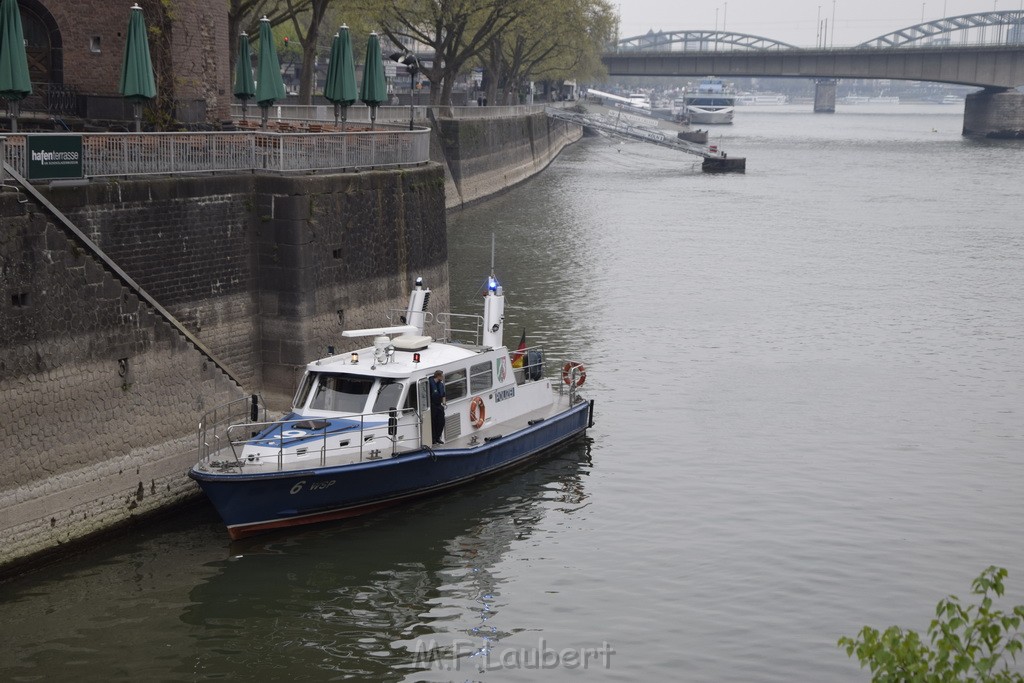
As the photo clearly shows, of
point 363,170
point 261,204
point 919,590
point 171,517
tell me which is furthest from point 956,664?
point 363,170

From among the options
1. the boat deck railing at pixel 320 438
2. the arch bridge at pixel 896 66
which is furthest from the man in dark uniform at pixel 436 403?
the arch bridge at pixel 896 66

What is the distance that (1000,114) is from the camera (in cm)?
13800

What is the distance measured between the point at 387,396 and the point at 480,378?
2.65 metres

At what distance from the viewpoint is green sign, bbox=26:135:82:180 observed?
64.5ft

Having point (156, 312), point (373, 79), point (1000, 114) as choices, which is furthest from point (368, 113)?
point (1000, 114)

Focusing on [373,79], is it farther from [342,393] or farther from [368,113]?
[368,113]

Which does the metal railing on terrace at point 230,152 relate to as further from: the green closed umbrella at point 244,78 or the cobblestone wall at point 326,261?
the green closed umbrella at point 244,78

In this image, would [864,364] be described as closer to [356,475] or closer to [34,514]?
[356,475]

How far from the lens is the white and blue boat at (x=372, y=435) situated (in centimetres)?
2030

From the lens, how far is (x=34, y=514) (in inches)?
732

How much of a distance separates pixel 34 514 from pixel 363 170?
11.1 m

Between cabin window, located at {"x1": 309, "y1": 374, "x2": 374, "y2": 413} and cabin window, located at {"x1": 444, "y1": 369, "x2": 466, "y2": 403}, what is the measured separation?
1.59 metres

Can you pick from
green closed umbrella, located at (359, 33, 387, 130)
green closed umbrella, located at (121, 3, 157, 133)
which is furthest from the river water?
green closed umbrella, located at (359, 33, 387, 130)

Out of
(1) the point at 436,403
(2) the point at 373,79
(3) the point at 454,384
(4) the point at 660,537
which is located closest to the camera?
(4) the point at 660,537
